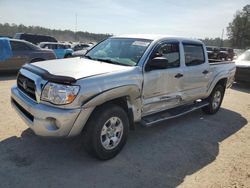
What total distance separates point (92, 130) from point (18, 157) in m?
1.19

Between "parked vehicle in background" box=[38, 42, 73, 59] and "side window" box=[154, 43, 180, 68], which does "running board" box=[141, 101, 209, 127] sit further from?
"parked vehicle in background" box=[38, 42, 73, 59]

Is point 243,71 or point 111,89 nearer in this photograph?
point 111,89

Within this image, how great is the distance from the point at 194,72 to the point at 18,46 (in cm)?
804

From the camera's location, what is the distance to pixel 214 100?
677cm

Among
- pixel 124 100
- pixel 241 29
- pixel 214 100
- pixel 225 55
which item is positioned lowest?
pixel 214 100

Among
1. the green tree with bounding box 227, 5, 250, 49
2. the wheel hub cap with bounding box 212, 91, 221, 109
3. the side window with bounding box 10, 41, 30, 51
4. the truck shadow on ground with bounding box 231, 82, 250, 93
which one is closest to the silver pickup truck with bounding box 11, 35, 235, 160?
the wheel hub cap with bounding box 212, 91, 221, 109

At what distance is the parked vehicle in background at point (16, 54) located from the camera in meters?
10.4

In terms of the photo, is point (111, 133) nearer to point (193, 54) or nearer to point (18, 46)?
point (193, 54)

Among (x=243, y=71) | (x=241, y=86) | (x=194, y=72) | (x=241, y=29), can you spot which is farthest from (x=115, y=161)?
(x=241, y=29)

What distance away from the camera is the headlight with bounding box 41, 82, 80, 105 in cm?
336

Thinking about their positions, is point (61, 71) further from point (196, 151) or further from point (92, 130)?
point (196, 151)

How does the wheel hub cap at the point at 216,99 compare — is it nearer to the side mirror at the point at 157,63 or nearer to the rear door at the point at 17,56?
the side mirror at the point at 157,63

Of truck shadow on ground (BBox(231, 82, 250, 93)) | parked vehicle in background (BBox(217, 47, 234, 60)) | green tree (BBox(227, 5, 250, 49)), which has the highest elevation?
green tree (BBox(227, 5, 250, 49))

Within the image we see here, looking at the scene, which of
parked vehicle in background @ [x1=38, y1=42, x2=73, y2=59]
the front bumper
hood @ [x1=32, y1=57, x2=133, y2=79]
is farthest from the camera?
parked vehicle in background @ [x1=38, y1=42, x2=73, y2=59]
